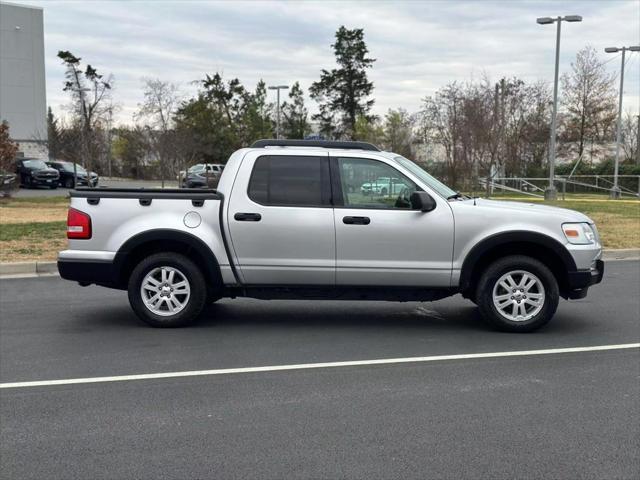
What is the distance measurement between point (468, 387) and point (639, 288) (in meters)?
5.54

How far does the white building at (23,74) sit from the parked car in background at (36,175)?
13.0m

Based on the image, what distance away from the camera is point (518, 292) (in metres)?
6.62

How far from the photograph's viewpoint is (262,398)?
473 cm

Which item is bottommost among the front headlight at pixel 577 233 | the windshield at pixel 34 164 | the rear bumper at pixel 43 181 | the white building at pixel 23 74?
the front headlight at pixel 577 233

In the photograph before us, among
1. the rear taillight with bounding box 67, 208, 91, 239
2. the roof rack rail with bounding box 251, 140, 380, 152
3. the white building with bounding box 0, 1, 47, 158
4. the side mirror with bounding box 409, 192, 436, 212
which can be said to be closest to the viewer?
the side mirror with bounding box 409, 192, 436, 212

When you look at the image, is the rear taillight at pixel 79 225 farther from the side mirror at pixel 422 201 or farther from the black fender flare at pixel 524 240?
the black fender flare at pixel 524 240

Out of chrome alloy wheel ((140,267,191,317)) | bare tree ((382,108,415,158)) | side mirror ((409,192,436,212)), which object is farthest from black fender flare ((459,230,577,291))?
bare tree ((382,108,415,158))

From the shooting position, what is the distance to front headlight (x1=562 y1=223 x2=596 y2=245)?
21.4 feet

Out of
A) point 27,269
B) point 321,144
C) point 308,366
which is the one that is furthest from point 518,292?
point 27,269

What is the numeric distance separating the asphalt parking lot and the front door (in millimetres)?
622

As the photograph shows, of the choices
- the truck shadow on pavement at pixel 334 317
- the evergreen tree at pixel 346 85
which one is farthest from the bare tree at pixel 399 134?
the truck shadow on pavement at pixel 334 317

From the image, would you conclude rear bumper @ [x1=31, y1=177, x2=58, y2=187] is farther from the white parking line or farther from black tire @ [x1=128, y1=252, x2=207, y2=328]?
the white parking line

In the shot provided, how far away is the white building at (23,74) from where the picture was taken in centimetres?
4903

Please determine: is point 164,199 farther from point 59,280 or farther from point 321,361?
point 59,280
